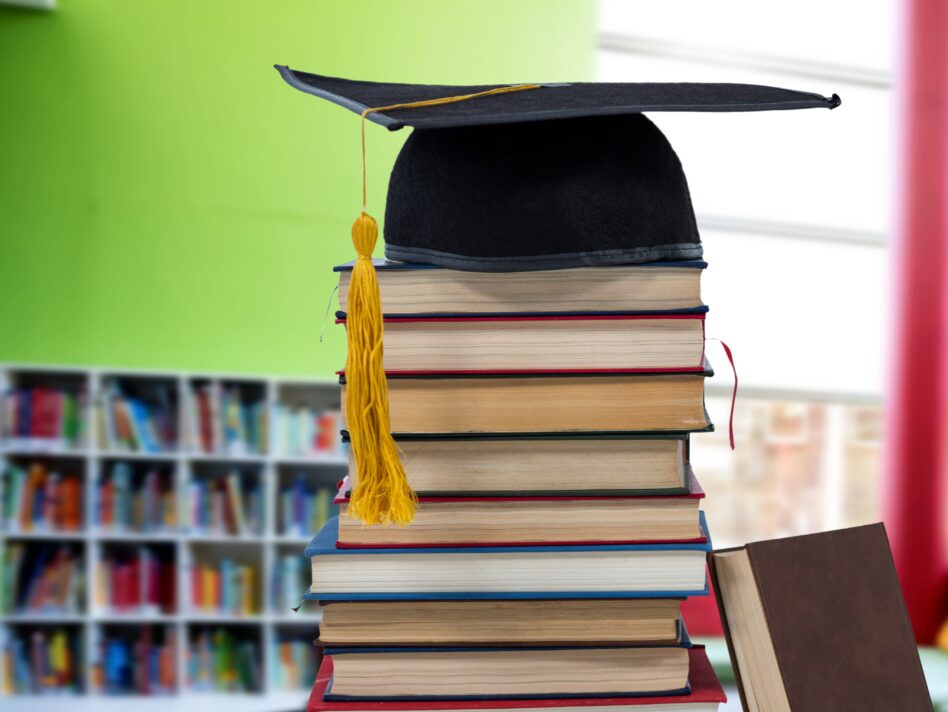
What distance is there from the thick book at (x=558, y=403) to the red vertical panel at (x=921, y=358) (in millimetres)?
3328

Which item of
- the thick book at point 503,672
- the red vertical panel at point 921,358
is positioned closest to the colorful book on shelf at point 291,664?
the red vertical panel at point 921,358

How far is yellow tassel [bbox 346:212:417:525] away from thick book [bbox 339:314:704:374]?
0.04 metres

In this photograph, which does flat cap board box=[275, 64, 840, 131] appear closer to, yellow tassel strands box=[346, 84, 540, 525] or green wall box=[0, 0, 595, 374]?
yellow tassel strands box=[346, 84, 540, 525]

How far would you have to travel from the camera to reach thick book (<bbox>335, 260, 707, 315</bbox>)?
2.38 feet

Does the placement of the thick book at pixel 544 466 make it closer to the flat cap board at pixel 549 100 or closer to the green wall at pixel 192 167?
the flat cap board at pixel 549 100

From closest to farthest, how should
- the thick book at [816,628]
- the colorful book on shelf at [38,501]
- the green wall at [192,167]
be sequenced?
→ the thick book at [816,628] → the colorful book on shelf at [38,501] → the green wall at [192,167]

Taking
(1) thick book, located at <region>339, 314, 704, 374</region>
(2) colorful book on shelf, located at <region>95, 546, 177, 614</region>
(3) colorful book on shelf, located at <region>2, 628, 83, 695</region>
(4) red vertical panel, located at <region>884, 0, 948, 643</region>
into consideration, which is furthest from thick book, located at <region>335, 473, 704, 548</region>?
(4) red vertical panel, located at <region>884, 0, 948, 643</region>

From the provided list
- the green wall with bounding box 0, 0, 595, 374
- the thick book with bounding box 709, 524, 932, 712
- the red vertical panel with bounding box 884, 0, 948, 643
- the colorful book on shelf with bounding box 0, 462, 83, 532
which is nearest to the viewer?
the thick book with bounding box 709, 524, 932, 712

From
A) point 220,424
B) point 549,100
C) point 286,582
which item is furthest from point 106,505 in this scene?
point 549,100

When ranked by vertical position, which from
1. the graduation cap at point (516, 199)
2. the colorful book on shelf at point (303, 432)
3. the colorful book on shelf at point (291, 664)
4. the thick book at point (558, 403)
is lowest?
the colorful book on shelf at point (291, 664)

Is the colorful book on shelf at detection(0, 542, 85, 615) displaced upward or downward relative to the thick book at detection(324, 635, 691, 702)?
downward

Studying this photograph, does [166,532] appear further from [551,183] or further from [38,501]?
[551,183]

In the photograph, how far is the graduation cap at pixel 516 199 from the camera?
69 centimetres

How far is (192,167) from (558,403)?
321cm
